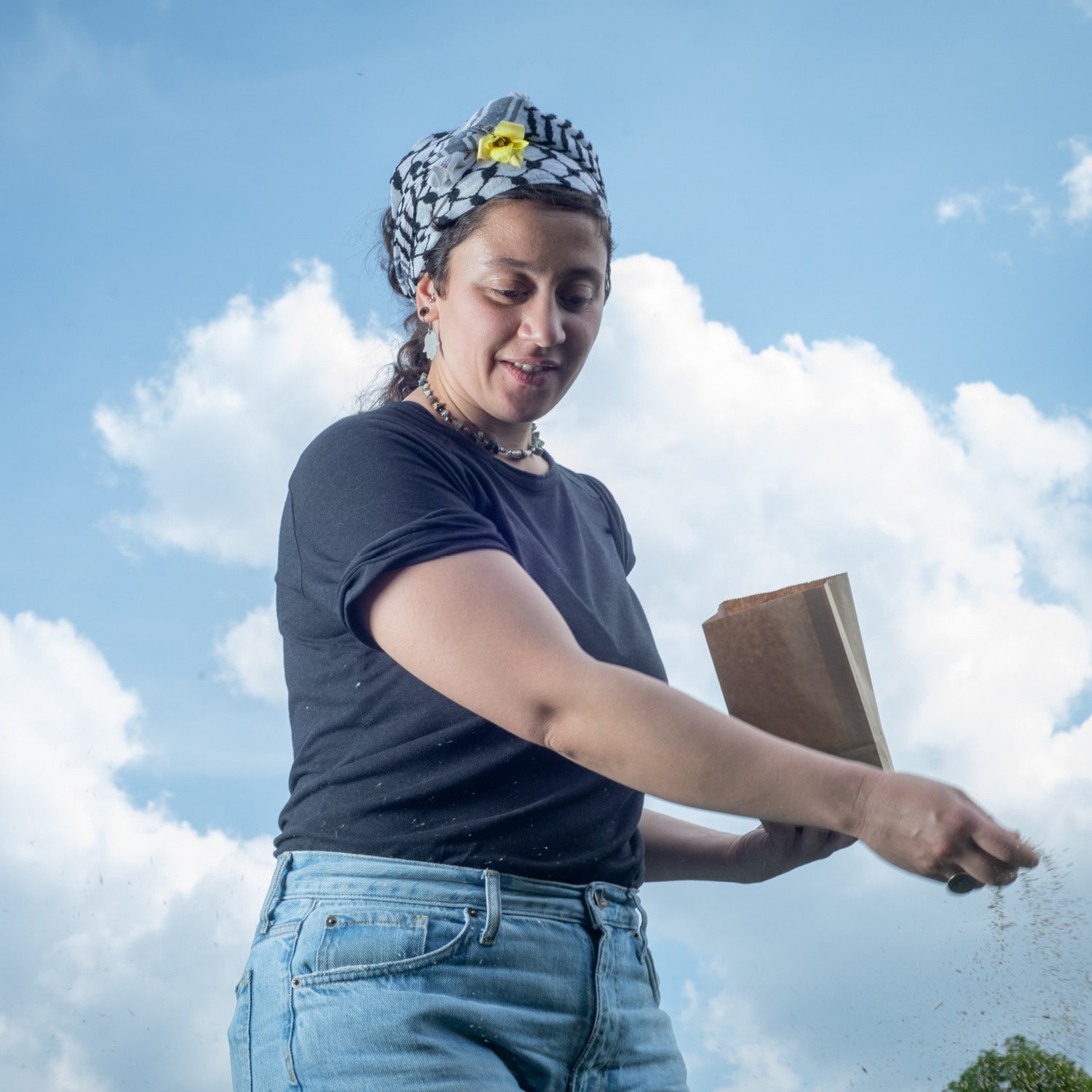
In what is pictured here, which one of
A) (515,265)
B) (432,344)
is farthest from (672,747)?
(432,344)

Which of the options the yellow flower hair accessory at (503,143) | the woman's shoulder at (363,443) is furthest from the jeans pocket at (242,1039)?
the yellow flower hair accessory at (503,143)

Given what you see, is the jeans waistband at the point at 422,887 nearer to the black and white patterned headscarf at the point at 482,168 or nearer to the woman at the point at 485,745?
the woman at the point at 485,745

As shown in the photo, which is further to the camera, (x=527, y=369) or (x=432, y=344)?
(x=432, y=344)

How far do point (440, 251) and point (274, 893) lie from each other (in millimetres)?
996

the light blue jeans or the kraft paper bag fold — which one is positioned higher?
the kraft paper bag fold

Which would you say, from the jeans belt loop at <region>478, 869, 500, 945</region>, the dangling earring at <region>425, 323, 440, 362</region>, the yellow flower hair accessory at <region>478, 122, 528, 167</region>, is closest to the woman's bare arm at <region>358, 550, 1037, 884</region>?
the jeans belt loop at <region>478, 869, 500, 945</region>

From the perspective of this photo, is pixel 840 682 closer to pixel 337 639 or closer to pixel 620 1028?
pixel 620 1028

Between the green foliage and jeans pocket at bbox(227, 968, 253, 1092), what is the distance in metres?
3.30

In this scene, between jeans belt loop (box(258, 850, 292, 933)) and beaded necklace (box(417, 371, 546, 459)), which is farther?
beaded necklace (box(417, 371, 546, 459))

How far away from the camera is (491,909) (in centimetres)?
142

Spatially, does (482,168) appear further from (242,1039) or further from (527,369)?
(242,1039)

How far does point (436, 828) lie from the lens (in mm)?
1455

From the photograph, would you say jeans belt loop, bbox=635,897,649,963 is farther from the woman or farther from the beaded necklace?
the beaded necklace

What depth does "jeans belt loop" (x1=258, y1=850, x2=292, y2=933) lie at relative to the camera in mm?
1490
